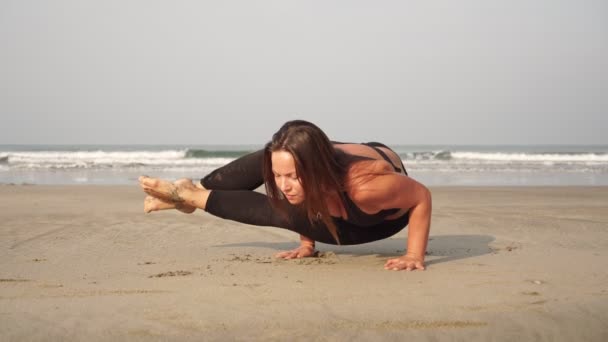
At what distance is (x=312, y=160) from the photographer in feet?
11.5

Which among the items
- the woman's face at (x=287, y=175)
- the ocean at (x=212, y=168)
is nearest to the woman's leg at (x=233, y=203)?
the woman's face at (x=287, y=175)

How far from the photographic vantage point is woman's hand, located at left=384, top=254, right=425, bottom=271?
4129mm

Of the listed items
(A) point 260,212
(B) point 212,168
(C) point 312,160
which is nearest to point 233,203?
(A) point 260,212

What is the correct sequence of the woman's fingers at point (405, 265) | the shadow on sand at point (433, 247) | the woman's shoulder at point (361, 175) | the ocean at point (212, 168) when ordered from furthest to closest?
the ocean at point (212, 168), the shadow on sand at point (433, 247), the woman's fingers at point (405, 265), the woman's shoulder at point (361, 175)

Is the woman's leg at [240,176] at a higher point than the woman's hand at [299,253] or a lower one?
higher

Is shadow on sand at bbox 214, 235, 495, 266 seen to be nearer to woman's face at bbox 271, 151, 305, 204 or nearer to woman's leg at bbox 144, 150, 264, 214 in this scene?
woman's leg at bbox 144, 150, 264, 214

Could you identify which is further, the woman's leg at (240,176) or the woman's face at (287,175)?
the woman's leg at (240,176)

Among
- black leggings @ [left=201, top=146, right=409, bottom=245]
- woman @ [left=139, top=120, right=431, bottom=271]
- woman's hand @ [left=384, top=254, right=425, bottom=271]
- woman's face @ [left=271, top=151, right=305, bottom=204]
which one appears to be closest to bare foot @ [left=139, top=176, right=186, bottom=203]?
woman @ [left=139, top=120, right=431, bottom=271]

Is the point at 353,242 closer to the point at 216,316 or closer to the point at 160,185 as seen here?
the point at 160,185

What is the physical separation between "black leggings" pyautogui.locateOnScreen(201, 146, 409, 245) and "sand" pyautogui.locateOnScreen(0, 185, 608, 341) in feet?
0.76

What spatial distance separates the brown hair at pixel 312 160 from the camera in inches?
137

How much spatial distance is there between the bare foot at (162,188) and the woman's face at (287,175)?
3.64ft

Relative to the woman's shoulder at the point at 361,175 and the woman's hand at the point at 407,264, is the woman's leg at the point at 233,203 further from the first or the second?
the woman's shoulder at the point at 361,175

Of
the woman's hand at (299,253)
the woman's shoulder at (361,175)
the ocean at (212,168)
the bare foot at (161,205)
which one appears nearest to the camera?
the woman's shoulder at (361,175)
